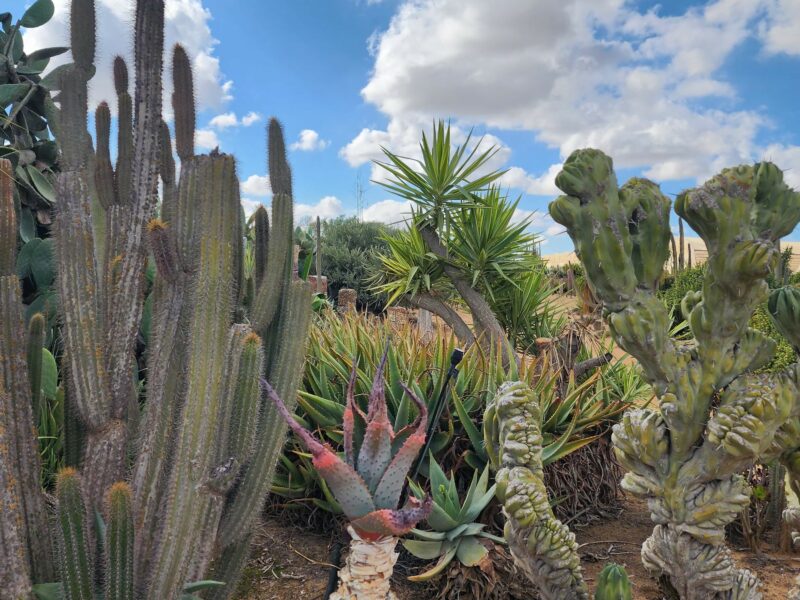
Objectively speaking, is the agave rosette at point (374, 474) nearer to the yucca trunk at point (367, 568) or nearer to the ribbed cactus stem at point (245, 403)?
the yucca trunk at point (367, 568)

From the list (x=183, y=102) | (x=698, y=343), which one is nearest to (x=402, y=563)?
(x=698, y=343)

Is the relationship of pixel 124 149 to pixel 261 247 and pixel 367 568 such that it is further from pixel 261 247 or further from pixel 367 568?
pixel 367 568

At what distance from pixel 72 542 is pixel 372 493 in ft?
3.27

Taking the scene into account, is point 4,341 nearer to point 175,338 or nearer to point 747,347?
point 175,338

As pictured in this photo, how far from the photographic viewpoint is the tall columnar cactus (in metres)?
2.04

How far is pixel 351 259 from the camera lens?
16.9 m

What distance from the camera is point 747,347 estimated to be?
216 centimetres

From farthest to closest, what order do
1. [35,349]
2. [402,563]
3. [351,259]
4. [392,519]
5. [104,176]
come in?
[351,259] → [402,563] → [104,176] → [35,349] → [392,519]

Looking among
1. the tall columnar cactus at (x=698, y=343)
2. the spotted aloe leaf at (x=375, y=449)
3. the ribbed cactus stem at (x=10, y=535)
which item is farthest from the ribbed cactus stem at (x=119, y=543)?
the tall columnar cactus at (x=698, y=343)

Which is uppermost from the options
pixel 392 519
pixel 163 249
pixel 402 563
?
pixel 163 249

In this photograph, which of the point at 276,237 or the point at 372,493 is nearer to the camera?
the point at 372,493

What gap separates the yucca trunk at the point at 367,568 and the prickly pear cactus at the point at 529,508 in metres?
0.53

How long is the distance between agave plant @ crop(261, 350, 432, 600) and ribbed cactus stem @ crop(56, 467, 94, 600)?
77 centimetres

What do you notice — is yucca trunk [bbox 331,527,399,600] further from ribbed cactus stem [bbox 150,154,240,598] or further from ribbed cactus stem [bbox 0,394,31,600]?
ribbed cactus stem [bbox 0,394,31,600]
